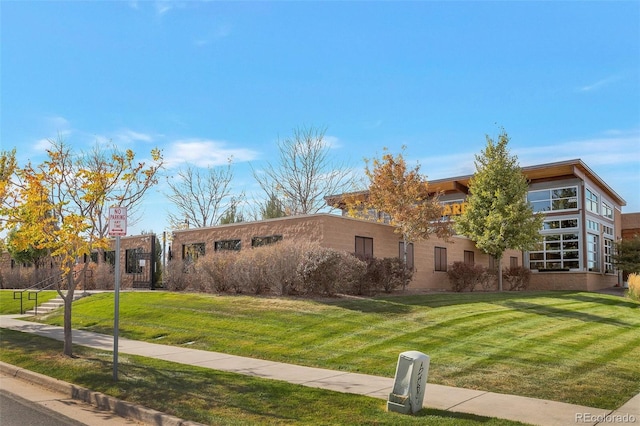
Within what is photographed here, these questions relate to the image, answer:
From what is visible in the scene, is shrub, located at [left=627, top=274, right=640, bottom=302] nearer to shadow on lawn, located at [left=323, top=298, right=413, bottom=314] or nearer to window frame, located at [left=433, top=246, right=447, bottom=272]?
window frame, located at [left=433, top=246, right=447, bottom=272]

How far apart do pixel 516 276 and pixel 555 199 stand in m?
8.14

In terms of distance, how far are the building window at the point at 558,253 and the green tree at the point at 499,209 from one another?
320 inches

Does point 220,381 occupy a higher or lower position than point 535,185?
lower

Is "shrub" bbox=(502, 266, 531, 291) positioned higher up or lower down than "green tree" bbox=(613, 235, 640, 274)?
lower down

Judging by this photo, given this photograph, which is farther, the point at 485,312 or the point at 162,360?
the point at 485,312

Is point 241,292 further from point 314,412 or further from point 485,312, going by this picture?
point 314,412

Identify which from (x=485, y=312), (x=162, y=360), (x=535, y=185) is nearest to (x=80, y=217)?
(x=162, y=360)

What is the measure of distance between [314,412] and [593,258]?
37.1 m

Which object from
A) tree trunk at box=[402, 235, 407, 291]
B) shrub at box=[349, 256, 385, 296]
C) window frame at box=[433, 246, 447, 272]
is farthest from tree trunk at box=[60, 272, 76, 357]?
window frame at box=[433, 246, 447, 272]

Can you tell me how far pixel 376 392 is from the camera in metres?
8.09

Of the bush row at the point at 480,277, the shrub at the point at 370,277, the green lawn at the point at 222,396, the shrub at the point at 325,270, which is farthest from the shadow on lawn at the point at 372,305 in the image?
the bush row at the point at 480,277

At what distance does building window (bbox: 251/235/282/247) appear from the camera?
2353 centimetres

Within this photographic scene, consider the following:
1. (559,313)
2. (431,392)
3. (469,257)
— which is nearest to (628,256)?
(469,257)

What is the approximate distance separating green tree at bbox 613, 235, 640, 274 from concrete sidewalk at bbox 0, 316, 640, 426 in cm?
3667
